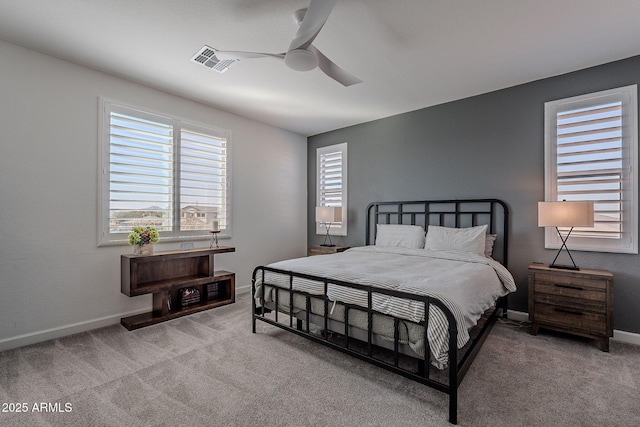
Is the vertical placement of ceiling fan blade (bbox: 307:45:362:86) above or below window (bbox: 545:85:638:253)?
above

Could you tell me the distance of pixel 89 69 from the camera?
3.17m

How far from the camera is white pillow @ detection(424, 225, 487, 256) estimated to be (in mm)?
3435

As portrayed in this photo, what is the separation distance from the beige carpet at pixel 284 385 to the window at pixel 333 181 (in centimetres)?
267

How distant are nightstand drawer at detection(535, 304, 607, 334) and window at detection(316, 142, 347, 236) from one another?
9.61 feet

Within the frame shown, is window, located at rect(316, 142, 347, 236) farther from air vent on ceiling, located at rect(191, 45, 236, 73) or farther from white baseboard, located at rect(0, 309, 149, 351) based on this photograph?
white baseboard, located at rect(0, 309, 149, 351)

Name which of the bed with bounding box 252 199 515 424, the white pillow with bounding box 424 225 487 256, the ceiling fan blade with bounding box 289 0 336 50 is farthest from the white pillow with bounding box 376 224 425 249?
the ceiling fan blade with bounding box 289 0 336 50

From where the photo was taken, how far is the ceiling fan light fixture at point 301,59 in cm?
216

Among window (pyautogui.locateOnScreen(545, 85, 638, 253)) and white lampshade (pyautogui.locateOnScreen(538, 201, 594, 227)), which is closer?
white lampshade (pyautogui.locateOnScreen(538, 201, 594, 227))

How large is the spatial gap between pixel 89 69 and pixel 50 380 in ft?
9.73

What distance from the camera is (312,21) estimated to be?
189 centimetres

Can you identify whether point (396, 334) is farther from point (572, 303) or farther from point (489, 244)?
point (489, 244)

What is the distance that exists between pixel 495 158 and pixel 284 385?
3.48m

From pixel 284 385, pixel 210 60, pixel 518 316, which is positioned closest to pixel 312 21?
pixel 210 60

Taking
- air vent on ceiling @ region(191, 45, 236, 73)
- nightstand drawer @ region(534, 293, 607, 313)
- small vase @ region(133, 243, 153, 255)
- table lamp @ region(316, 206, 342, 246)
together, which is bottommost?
nightstand drawer @ region(534, 293, 607, 313)
